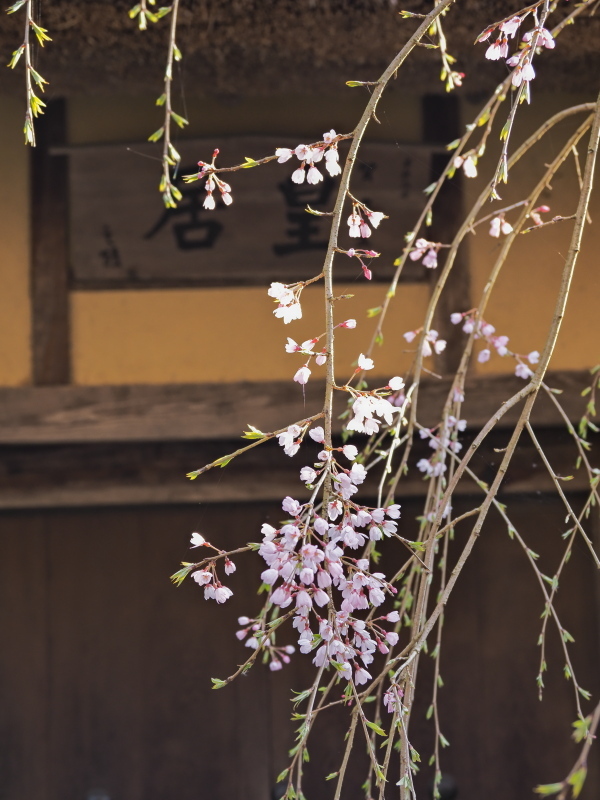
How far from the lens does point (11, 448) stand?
196cm

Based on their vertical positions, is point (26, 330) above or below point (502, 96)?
below

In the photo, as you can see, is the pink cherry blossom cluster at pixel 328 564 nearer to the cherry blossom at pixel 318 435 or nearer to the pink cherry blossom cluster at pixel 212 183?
the cherry blossom at pixel 318 435

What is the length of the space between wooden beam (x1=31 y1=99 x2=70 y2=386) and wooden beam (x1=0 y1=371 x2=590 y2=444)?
0.37 feet

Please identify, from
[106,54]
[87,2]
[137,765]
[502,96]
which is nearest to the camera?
[502,96]

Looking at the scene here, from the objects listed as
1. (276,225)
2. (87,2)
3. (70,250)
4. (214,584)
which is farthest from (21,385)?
(214,584)

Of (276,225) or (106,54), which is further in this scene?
(276,225)

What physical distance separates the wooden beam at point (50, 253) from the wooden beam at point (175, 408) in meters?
0.11

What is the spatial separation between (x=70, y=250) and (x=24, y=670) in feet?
3.56

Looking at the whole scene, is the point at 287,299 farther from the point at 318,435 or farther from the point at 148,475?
the point at 148,475

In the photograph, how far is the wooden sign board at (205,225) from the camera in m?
1.98

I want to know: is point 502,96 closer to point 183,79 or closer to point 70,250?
point 183,79

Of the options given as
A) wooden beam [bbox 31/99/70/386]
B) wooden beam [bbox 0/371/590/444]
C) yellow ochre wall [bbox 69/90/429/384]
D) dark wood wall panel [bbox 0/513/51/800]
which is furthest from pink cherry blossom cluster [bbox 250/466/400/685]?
dark wood wall panel [bbox 0/513/51/800]

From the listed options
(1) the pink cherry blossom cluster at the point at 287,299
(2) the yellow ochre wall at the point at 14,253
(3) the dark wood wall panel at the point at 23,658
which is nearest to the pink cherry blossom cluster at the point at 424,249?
(1) the pink cherry blossom cluster at the point at 287,299

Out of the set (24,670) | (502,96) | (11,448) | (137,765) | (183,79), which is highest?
(183,79)
